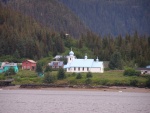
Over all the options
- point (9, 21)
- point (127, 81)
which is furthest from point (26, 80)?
point (9, 21)

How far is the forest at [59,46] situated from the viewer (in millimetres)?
134000

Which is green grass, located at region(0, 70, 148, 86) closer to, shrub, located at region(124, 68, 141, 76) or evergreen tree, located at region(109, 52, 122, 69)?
shrub, located at region(124, 68, 141, 76)

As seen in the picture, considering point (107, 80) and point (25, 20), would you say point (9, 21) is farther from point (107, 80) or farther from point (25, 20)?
point (107, 80)

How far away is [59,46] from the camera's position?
144m

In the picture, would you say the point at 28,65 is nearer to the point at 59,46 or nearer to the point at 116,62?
the point at 59,46

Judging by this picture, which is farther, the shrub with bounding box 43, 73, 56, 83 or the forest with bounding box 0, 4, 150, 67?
the forest with bounding box 0, 4, 150, 67

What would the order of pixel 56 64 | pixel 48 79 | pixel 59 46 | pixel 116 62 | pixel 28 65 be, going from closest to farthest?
pixel 48 79 → pixel 116 62 → pixel 56 64 → pixel 28 65 → pixel 59 46

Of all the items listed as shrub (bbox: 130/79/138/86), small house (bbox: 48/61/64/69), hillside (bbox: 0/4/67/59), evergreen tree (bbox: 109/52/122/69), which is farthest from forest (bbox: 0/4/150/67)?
shrub (bbox: 130/79/138/86)

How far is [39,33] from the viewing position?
6033 inches

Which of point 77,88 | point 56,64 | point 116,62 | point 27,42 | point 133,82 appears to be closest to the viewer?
point 77,88

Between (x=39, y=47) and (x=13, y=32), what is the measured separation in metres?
15.3

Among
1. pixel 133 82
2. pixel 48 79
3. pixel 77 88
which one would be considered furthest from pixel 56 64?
pixel 133 82

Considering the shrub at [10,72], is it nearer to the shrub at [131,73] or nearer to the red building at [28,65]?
the red building at [28,65]

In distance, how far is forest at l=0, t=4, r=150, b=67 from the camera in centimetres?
13400
